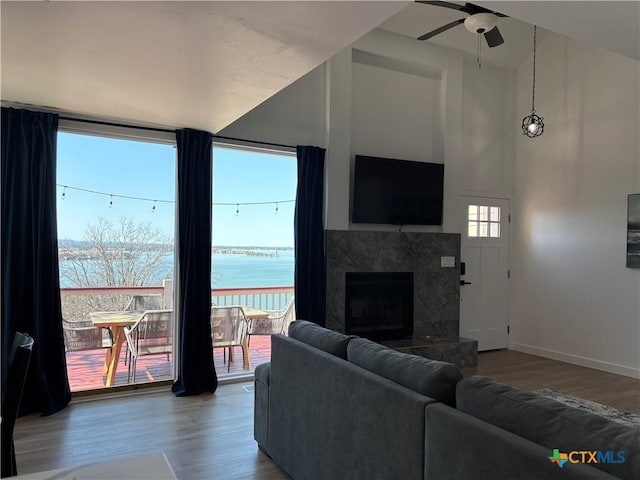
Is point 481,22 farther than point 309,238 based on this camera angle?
No

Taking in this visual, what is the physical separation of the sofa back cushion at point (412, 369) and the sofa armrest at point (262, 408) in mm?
954

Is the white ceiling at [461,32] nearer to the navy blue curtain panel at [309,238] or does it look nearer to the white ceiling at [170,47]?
the navy blue curtain panel at [309,238]

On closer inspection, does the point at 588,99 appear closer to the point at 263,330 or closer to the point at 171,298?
the point at 263,330

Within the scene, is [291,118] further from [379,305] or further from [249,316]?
[379,305]

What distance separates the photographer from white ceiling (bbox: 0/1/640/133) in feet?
6.68

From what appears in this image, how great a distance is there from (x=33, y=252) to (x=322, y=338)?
2.70 metres

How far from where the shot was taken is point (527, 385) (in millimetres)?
4832

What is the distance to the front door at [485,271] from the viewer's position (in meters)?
6.36

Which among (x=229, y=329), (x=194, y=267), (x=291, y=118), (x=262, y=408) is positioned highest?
(x=291, y=118)

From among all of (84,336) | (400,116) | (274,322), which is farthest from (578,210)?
(84,336)

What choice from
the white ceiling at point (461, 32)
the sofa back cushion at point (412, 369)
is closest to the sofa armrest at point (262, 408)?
the sofa back cushion at point (412, 369)

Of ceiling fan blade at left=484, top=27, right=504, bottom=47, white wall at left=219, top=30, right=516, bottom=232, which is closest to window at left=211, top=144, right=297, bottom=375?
white wall at left=219, top=30, right=516, bottom=232

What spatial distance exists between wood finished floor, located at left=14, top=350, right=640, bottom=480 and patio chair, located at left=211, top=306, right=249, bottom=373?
49 centimetres

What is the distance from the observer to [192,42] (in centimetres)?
236
